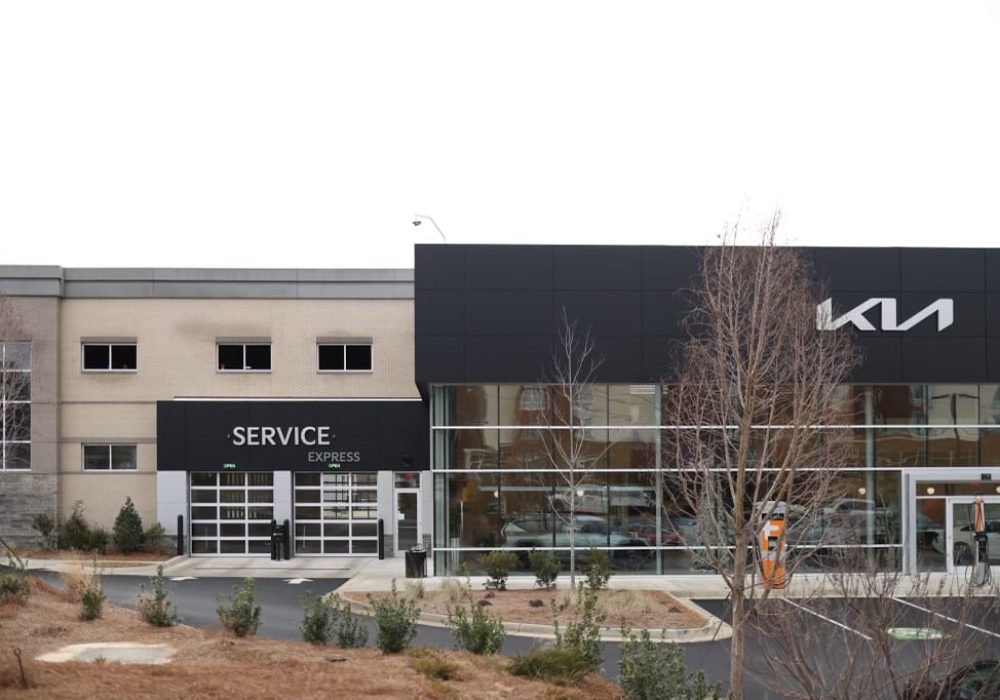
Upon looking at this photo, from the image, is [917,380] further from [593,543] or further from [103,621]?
[103,621]

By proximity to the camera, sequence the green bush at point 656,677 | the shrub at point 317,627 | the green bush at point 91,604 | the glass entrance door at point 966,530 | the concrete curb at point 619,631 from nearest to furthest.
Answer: the green bush at point 656,677 < the shrub at point 317,627 < the green bush at point 91,604 < the concrete curb at point 619,631 < the glass entrance door at point 966,530

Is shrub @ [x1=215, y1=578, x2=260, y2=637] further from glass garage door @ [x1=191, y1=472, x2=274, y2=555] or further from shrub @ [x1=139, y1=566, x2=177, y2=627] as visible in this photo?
glass garage door @ [x1=191, y1=472, x2=274, y2=555]

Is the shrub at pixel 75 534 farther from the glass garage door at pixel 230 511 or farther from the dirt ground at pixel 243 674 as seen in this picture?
the dirt ground at pixel 243 674

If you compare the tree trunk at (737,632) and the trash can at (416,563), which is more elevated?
the tree trunk at (737,632)

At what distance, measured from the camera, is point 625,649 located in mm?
11195

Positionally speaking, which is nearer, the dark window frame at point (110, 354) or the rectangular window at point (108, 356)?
the dark window frame at point (110, 354)

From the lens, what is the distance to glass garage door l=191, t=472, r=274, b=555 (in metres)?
30.7

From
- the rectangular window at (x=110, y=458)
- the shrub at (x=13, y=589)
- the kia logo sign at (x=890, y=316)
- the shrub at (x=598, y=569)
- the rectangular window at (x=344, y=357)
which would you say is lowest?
the shrub at (x=598, y=569)

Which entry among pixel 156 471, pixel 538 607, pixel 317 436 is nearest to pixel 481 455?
pixel 538 607

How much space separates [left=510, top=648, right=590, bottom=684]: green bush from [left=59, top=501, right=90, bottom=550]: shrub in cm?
2201

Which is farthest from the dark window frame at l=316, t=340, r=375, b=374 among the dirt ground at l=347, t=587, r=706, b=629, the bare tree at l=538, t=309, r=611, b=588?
the dirt ground at l=347, t=587, r=706, b=629

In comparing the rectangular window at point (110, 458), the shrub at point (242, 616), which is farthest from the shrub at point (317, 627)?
the rectangular window at point (110, 458)

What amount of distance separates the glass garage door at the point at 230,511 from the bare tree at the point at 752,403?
13.3 meters

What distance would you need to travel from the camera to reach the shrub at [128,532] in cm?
2923
